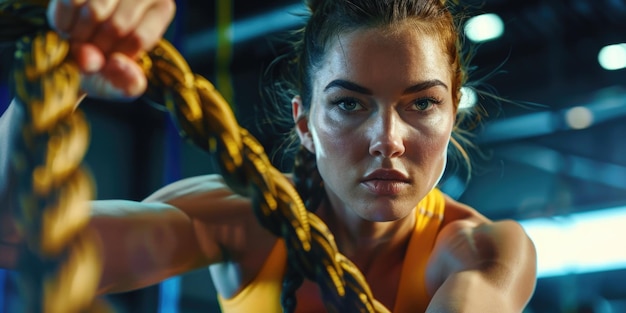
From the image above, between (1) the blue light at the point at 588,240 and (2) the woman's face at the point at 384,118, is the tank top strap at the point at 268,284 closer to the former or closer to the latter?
(2) the woman's face at the point at 384,118

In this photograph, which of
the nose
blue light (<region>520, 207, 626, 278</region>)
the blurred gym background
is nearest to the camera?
the nose

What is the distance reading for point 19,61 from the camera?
0.48 ft

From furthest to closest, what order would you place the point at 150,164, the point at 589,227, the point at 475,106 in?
the point at 589,227 < the point at 150,164 < the point at 475,106

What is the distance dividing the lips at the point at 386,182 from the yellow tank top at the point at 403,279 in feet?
0.25

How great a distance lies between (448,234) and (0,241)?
0.80 feet

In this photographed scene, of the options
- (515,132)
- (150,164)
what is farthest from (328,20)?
(515,132)

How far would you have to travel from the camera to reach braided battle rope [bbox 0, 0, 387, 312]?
0.39ft

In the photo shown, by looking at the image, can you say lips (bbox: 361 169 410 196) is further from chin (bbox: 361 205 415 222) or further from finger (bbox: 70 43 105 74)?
finger (bbox: 70 43 105 74)

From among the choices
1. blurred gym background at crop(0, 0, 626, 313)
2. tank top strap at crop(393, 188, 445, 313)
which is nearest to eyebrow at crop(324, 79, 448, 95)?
tank top strap at crop(393, 188, 445, 313)

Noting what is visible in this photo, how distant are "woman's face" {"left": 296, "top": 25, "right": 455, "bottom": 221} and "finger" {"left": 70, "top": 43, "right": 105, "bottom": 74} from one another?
13 cm

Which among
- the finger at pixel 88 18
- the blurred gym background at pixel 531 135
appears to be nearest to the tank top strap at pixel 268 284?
the finger at pixel 88 18

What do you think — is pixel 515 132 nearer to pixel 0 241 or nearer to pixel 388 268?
pixel 388 268

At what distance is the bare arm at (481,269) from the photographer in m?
0.30

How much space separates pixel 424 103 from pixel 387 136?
0.10ft
